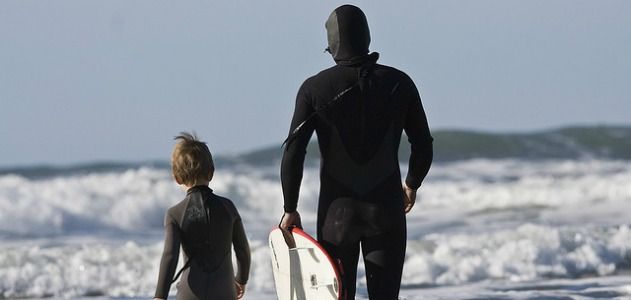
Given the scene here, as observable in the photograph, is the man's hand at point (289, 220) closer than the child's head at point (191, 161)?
No

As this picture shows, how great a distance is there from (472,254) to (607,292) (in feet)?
6.81

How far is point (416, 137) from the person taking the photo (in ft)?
15.6

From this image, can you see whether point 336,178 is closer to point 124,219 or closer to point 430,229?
point 430,229

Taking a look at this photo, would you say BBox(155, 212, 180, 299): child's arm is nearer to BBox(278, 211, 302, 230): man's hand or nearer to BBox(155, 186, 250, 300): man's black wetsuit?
BBox(155, 186, 250, 300): man's black wetsuit

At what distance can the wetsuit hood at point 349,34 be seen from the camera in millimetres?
4574

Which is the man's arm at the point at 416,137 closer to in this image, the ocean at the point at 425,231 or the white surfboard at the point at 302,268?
the white surfboard at the point at 302,268

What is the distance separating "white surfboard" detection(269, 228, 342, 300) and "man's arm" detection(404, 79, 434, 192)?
0.48 metres

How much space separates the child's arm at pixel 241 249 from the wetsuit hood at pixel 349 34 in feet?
2.34

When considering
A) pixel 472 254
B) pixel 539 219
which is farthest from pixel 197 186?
pixel 539 219

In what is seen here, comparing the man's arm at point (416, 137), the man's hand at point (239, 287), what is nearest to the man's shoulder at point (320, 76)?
the man's arm at point (416, 137)

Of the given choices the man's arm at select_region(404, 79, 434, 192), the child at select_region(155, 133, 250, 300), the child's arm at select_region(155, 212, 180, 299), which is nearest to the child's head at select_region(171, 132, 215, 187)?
the child at select_region(155, 133, 250, 300)

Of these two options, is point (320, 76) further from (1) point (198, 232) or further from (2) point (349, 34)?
(1) point (198, 232)

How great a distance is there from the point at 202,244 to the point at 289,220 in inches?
13.4

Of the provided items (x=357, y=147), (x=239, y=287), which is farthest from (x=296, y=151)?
(x=239, y=287)
